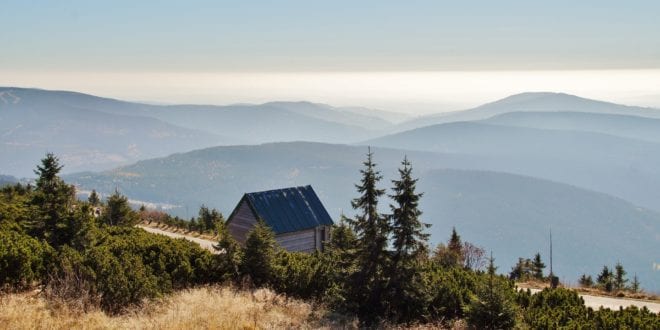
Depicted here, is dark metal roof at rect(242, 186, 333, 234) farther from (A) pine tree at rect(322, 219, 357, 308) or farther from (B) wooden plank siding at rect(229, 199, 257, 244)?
(A) pine tree at rect(322, 219, 357, 308)

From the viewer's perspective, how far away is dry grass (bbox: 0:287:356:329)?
382 inches

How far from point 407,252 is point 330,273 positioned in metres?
2.81

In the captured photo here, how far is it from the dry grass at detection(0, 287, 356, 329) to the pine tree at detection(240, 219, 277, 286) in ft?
6.56

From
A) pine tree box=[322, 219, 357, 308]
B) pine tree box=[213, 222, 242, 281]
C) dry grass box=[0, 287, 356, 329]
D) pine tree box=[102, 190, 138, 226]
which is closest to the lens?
dry grass box=[0, 287, 356, 329]

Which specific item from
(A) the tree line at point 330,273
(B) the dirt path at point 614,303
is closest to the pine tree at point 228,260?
(A) the tree line at point 330,273

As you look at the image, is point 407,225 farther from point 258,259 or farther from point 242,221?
point 242,221

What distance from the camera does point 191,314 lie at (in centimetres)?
1109

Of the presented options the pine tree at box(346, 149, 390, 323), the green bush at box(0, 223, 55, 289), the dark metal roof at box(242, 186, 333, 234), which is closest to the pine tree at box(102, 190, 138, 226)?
the dark metal roof at box(242, 186, 333, 234)

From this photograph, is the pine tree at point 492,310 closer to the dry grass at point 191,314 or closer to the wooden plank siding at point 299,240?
the dry grass at point 191,314

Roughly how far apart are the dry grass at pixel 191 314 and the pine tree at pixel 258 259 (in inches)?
78.8

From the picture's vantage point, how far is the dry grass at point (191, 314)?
9695 millimetres

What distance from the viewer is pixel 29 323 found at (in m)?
9.11

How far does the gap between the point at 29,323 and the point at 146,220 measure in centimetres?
4519

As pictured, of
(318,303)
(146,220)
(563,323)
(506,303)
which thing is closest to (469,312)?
(506,303)
